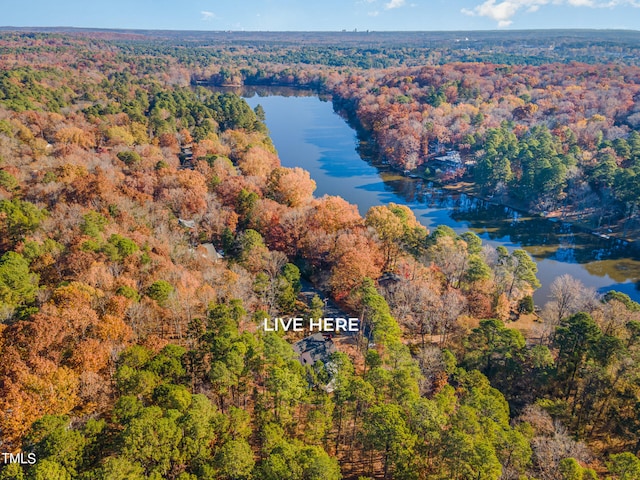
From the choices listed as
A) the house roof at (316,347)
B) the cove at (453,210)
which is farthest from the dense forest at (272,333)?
the cove at (453,210)

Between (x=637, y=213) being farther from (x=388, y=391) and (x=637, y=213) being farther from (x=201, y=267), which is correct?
(x=201, y=267)

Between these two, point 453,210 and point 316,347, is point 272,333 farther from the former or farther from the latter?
point 453,210

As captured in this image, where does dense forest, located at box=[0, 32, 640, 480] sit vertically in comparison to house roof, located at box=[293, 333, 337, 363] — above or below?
above

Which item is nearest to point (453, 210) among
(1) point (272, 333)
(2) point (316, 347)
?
(2) point (316, 347)

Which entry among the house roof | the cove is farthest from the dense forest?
the cove

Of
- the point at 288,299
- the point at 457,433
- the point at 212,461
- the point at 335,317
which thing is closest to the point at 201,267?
the point at 288,299

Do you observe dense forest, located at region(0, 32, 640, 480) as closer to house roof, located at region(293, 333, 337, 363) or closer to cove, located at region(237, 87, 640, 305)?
house roof, located at region(293, 333, 337, 363)

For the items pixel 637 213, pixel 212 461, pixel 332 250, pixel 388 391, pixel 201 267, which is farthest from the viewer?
pixel 637 213

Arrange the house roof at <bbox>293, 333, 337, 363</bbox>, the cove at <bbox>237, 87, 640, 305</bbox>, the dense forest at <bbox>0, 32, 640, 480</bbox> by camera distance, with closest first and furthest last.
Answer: the dense forest at <bbox>0, 32, 640, 480</bbox>
the house roof at <bbox>293, 333, 337, 363</bbox>
the cove at <bbox>237, 87, 640, 305</bbox>
